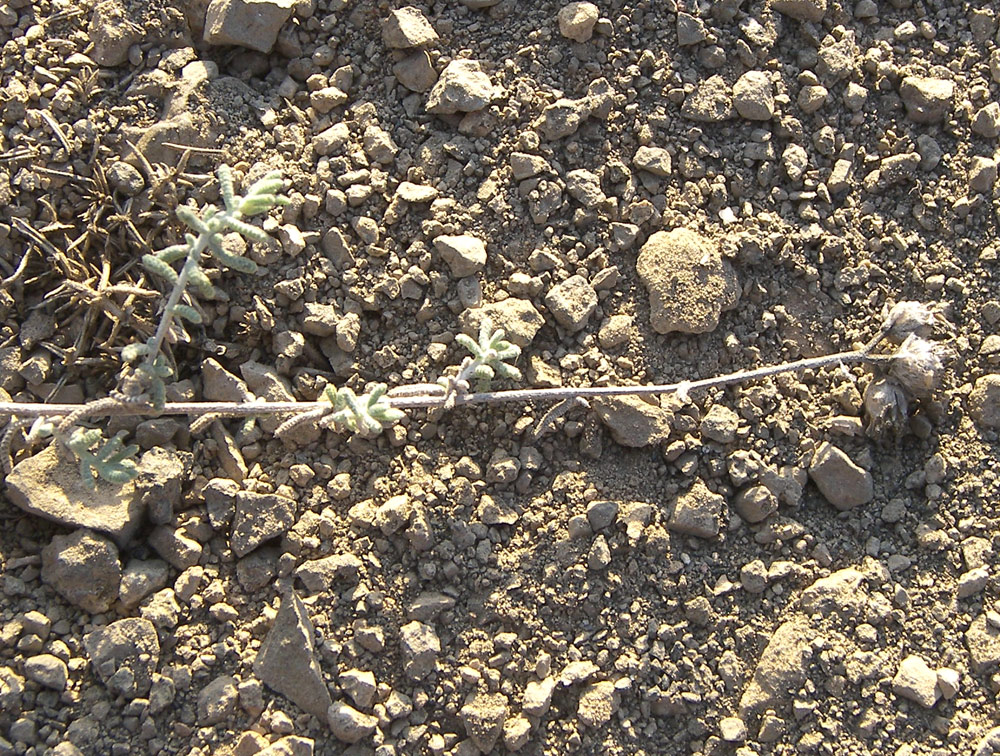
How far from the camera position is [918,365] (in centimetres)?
292

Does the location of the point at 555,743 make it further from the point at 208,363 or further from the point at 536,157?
the point at 536,157

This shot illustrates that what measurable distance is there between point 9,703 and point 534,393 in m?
1.71

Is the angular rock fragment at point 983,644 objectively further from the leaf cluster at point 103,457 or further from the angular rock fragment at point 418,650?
the leaf cluster at point 103,457

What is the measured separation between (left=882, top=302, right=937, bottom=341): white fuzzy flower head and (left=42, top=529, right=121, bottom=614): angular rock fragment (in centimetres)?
246

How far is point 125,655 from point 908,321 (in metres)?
2.56

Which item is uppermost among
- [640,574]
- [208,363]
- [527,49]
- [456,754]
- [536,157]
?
[527,49]

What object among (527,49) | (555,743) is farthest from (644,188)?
(555,743)

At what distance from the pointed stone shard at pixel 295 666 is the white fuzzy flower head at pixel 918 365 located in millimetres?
1944

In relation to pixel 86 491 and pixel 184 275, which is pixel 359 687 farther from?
pixel 184 275

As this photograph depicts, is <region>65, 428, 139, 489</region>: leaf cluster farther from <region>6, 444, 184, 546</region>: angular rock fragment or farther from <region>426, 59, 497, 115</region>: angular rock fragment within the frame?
<region>426, 59, 497, 115</region>: angular rock fragment

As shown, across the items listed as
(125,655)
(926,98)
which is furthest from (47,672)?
(926,98)

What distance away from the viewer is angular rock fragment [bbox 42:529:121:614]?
8.95ft

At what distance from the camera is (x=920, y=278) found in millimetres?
3135

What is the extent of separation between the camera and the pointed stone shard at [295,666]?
2709 mm
